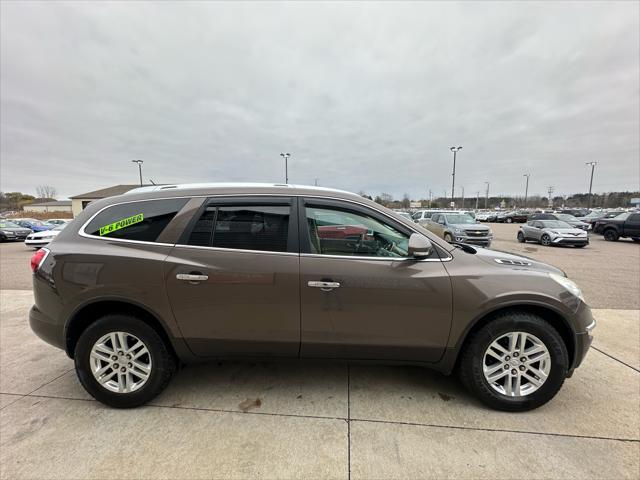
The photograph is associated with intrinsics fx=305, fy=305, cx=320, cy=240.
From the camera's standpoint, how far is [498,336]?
8.18ft

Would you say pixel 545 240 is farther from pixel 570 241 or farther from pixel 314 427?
pixel 314 427

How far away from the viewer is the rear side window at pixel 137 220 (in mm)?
2586

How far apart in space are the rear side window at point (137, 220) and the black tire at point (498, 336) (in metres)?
2.75

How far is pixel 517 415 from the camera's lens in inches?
98.7

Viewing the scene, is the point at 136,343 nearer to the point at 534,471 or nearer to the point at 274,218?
the point at 274,218

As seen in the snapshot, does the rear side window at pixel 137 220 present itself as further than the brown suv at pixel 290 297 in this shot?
Yes

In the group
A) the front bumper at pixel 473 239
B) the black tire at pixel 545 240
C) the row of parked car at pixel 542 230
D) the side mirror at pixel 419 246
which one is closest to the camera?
the side mirror at pixel 419 246

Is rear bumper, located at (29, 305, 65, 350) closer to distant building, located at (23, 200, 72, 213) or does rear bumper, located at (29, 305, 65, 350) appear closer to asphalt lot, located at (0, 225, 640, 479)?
asphalt lot, located at (0, 225, 640, 479)

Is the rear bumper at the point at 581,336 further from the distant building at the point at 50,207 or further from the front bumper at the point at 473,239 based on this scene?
the distant building at the point at 50,207

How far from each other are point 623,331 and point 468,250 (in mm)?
Answer: 3269

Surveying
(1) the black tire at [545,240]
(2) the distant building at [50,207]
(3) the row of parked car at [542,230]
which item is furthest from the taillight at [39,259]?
(2) the distant building at [50,207]

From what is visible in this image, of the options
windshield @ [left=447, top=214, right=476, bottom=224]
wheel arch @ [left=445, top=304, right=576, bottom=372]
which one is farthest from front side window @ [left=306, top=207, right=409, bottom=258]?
windshield @ [left=447, top=214, right=476, bottom=224]

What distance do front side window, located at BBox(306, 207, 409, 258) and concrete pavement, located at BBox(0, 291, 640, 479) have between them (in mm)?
1304

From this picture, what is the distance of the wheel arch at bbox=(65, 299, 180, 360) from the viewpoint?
2553 millimetres
